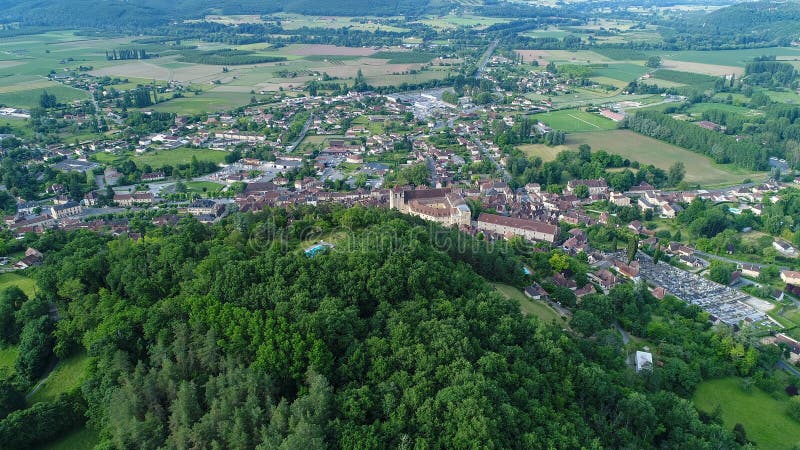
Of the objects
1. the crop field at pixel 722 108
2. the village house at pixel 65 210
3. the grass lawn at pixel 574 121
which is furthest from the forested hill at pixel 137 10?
the crop field at pixel 722 108

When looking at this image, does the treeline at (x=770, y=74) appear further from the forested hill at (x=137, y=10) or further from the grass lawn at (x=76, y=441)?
the forested hill at (x=137, y=10)

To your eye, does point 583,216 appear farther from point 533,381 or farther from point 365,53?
point 365,53

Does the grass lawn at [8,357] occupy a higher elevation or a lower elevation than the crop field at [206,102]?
lower

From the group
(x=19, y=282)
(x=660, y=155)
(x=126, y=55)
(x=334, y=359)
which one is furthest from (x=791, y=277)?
(x=126, y=55)

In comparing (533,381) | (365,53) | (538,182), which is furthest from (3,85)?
(533,381)

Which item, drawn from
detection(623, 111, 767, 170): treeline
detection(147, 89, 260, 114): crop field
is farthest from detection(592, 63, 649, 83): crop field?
detection(147, 89, 260, 114): crop field
